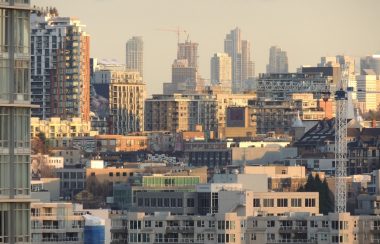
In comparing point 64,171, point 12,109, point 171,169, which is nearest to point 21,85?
point 12,109

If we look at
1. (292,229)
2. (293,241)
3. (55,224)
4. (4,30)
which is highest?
(4,30)

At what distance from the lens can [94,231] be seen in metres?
45.2

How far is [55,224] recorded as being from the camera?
82.9m

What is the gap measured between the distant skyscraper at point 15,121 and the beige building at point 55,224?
46682mm

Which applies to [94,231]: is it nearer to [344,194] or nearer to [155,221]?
[155,221]

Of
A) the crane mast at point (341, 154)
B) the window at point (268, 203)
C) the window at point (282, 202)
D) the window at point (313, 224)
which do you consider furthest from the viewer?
the crane mast at point (341, 154)

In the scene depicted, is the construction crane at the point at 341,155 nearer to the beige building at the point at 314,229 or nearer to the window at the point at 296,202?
the window at the point at 296,202

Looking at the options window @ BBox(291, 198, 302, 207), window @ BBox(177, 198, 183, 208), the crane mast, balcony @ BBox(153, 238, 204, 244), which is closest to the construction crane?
the crane mast

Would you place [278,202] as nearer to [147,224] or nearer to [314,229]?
[314,229]

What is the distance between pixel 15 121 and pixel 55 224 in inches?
2045

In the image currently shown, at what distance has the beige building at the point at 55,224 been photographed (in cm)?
7981

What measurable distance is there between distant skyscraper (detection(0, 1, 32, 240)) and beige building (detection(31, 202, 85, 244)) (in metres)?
46.7

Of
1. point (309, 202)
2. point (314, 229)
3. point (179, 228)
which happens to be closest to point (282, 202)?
point (309, 202)

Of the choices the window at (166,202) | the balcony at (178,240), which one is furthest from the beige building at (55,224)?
the window at (166,202)
